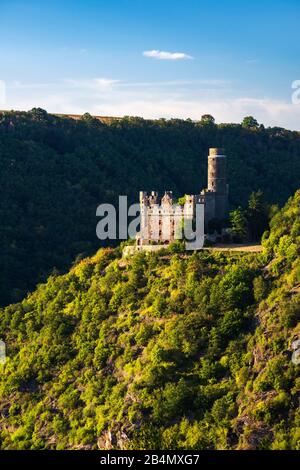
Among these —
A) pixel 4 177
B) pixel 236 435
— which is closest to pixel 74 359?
pixel 236 435

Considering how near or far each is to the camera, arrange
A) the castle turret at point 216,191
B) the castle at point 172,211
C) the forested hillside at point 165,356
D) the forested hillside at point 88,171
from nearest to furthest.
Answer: the forested hillside at point 165,356
the castle at point 172,211
the castle turret at point 216,191
the forested hillside at point 88,171

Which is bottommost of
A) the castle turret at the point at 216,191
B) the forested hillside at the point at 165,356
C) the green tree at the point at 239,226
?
the forested hillside at the point at 165,356

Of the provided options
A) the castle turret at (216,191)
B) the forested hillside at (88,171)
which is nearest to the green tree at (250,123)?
the forested hillside at (88,171)

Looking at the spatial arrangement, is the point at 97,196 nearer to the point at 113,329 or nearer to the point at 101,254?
the point at 101,254

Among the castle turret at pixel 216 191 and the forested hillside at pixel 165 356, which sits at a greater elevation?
the castle turret at pixel 216 191

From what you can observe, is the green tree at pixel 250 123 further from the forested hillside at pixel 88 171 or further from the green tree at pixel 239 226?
the green tree at pixel 239 226

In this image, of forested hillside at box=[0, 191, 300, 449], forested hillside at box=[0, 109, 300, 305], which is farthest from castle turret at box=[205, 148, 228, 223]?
forested hillside at box=[0, 109, 300, 305]

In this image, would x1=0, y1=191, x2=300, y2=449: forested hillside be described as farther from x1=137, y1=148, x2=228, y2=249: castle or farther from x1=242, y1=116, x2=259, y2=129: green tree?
x1=242, y1=116, x2=259, y2=129: green tree
